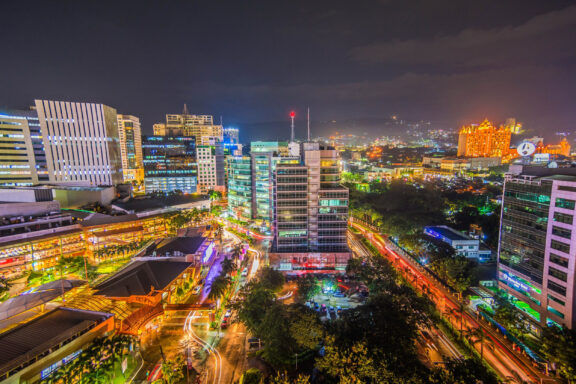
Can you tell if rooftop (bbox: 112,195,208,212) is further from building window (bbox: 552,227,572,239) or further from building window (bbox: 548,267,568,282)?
building window (bbox: 552,227,572,239)

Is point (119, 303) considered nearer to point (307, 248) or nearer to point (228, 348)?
point (228, 348)

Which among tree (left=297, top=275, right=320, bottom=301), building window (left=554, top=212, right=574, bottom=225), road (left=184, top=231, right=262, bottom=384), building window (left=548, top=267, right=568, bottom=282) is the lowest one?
road (left=184, top=231, right=262, bottom=384)

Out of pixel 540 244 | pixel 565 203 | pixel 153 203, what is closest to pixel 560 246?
pixel 540 244

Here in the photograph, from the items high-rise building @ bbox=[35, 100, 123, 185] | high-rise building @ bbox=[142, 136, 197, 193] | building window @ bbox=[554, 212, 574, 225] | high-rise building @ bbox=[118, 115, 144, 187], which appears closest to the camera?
building window @ bbox=[554, 212, 574, 225]

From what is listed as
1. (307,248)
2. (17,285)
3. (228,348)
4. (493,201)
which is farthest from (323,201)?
(493,201)

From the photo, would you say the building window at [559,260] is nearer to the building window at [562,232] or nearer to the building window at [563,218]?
the building window at [562,232]

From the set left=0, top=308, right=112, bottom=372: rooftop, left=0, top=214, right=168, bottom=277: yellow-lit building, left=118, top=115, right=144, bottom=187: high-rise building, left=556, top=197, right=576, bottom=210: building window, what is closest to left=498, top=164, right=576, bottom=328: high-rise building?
left=556, top=197, right=576, bottom=210: building window
